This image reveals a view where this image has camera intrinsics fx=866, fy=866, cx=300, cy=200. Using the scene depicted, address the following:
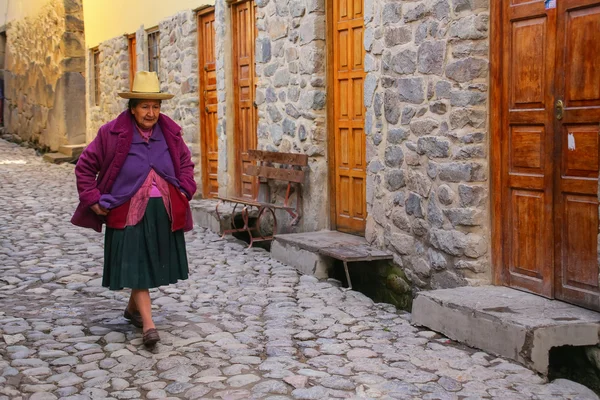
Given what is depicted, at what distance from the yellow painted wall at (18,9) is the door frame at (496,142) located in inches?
603

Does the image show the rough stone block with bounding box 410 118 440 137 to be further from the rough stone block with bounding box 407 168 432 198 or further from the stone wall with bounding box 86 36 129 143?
the stone wall with bounding box 86 36 129 143

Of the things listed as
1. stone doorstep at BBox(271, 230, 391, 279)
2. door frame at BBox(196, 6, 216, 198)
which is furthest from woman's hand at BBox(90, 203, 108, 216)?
door frame at BBox(196, 6, 216, 198)

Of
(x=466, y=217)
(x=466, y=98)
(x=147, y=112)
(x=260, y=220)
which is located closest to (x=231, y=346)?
(x=147, y=112)

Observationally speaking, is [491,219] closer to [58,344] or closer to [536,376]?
[536,376]

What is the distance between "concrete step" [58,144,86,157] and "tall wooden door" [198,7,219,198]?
6659mm

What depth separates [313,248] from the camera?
6988 mm

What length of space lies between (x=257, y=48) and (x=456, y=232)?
4145mm

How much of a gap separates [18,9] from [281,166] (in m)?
15.2

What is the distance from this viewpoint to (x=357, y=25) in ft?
24.2

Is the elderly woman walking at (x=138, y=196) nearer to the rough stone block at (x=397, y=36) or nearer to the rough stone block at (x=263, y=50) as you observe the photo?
the rough stone block at (x=397, y=36)

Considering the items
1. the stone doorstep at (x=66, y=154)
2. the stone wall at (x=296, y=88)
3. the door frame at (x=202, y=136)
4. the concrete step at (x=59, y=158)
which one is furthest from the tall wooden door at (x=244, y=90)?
the concrete step at (x=59, y=158)

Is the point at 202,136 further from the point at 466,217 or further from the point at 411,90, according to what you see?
the point at 466,217

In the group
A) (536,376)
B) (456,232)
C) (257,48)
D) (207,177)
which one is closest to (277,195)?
(257,48)

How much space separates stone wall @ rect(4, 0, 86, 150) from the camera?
17.7 metres
